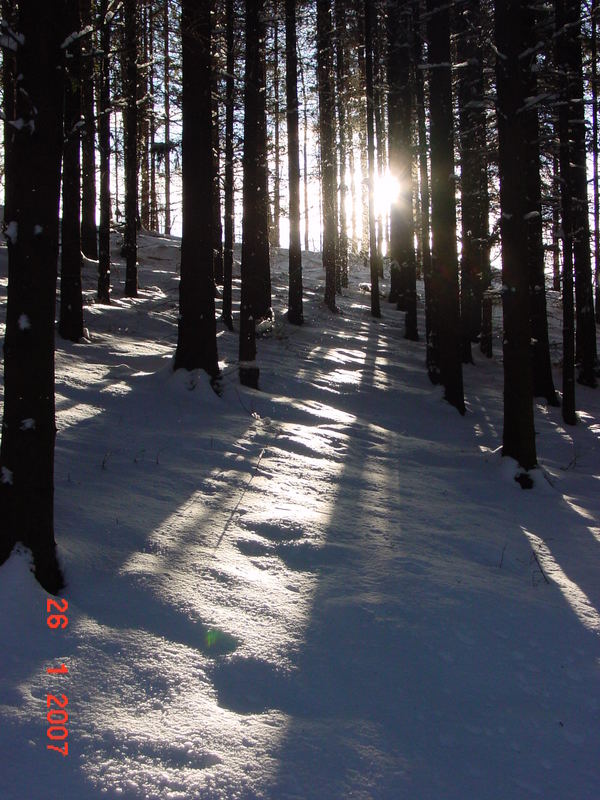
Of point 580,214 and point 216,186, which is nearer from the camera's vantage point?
point 580,214

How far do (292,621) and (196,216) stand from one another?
681 cm

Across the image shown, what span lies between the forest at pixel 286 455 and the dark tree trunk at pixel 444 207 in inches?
1.7

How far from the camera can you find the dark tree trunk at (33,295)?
347 cm

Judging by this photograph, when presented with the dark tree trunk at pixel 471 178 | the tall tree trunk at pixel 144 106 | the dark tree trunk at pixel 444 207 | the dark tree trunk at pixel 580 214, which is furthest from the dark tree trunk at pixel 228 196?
the dark tree trunk at pixel 580 214

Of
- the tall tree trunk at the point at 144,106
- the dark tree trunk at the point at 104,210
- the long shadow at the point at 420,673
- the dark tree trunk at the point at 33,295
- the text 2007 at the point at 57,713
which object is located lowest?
the long shadow at the point at 420,673

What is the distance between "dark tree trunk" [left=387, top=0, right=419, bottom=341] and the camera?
1692 cm

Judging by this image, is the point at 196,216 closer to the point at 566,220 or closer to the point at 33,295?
the point at 33,295

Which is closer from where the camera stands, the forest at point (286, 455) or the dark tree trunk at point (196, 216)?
the forest at point (286, 455)

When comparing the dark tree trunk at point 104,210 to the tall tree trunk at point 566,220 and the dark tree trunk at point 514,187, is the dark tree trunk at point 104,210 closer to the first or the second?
the dark tree trunk at point 514,187

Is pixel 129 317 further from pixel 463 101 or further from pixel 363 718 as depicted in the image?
pixel 363 718

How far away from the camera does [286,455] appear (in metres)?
7.37

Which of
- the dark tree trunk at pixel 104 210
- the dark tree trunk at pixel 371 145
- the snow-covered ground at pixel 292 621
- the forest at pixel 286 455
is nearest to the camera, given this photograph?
the snow-covered ground at pixel 292 621

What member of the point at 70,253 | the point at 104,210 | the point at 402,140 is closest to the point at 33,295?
the point at 70,253

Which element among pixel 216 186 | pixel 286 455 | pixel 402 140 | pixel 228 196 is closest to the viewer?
pixel 286 455
